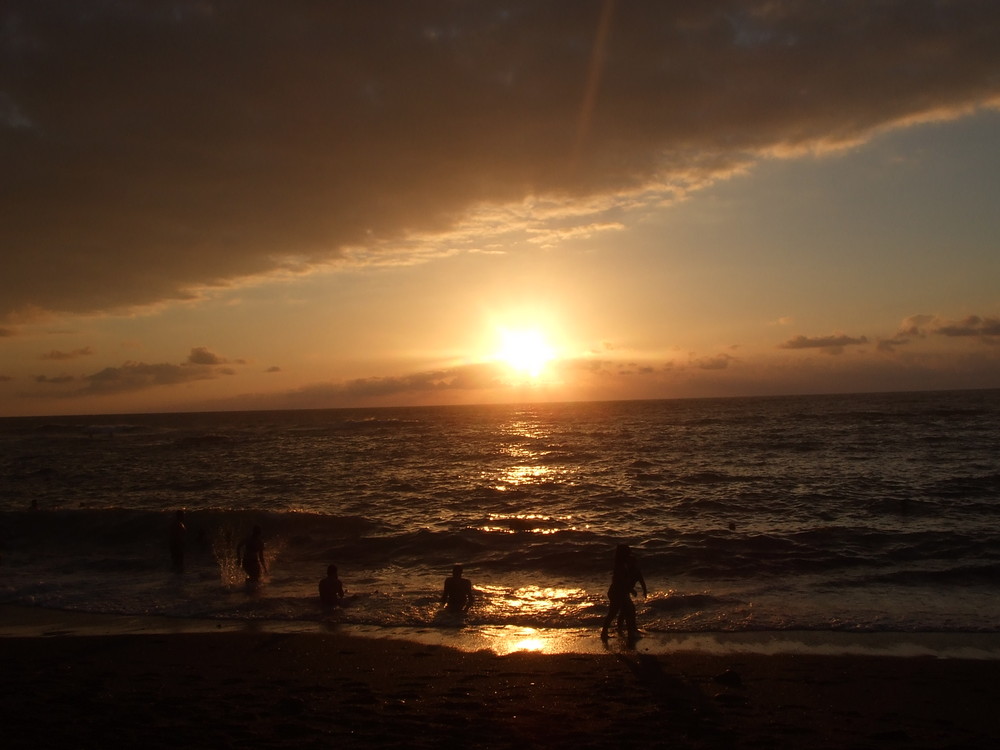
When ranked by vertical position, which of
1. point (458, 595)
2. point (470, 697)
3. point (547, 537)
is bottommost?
point (547, 537)

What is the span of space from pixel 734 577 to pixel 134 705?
14.9m

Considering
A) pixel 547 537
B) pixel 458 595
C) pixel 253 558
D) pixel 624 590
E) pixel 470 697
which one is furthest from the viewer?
pixel 547 537

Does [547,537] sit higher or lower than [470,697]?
lower

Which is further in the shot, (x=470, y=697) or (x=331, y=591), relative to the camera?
(x=331, y=591)

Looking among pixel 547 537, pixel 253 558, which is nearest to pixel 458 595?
pixel 253 558

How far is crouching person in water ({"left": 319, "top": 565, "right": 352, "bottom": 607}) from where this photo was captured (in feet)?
53.7

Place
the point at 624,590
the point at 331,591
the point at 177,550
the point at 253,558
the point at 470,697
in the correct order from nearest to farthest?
the point at 470,697
the point at 624,590
the point at 331,591
the point at 253,558
the point at 177,550

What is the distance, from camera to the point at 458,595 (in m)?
15.8

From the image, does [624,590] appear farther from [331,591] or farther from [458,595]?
[331,591]

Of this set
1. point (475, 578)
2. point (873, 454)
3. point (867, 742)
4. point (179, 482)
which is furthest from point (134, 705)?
point (873, 454)

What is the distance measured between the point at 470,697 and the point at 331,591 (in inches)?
282

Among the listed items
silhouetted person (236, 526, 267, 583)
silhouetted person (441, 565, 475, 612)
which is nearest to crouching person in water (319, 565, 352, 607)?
silhouetted person (441, 565, 475, 612)

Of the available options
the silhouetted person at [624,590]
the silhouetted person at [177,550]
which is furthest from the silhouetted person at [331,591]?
the silhouetted person at [177,550]

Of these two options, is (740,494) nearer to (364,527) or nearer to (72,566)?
(364,527)
